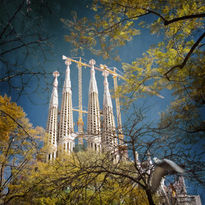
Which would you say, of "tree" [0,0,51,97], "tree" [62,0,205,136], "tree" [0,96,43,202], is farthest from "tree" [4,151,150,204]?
"tree" [62,0,205,136]

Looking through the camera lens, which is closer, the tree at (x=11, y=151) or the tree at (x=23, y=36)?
the tree at (x=23, y=36)

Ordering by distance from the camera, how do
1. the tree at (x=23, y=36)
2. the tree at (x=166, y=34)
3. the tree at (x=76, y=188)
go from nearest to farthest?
the tree at (x=23, y=36) < the tree at (x=76, y=188) < the tree at (x=166, y=34)

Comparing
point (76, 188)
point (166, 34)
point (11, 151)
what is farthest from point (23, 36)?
point (11, 151)

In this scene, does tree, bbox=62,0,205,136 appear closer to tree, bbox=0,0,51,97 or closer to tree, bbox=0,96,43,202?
tree, bbox=0,0,51,97

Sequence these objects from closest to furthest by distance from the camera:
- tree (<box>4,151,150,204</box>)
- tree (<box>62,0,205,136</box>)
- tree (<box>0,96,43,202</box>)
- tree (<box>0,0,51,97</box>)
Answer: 1. tree (<box>0,0,51,97</box>)
2. tree (<box>4,151,150,204</box>)
3. tree (<box>62,0,205,136</box>)
4. tree (<box>0,96,43,202</box>)

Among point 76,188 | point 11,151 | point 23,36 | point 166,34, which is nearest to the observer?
point 23,36

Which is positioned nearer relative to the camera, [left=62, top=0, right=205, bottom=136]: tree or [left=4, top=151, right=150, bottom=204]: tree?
[left=4, top=151, right=150, bottom=204]: tree

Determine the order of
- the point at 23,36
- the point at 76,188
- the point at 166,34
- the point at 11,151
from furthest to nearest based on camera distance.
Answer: the point at 11,151, the point at 166,34, the point at 76,188, the point at 23,36

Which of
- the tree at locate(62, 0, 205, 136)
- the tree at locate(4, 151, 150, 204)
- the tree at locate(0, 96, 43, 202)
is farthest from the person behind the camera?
the tree at locate(0, 96, 43, 202)

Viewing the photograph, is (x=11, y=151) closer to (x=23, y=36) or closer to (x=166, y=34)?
(x=23, y=36)

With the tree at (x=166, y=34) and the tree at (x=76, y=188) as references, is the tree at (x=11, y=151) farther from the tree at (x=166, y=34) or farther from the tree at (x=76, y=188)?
Answer: the tree at (x=166, y=34)

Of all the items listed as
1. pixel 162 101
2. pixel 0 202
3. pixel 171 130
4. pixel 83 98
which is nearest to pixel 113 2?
pixel 171 130

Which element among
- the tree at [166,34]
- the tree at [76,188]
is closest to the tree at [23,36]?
the tree at [166,34]

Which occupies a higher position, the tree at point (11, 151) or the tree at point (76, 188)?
the tree at point (11, 151)
